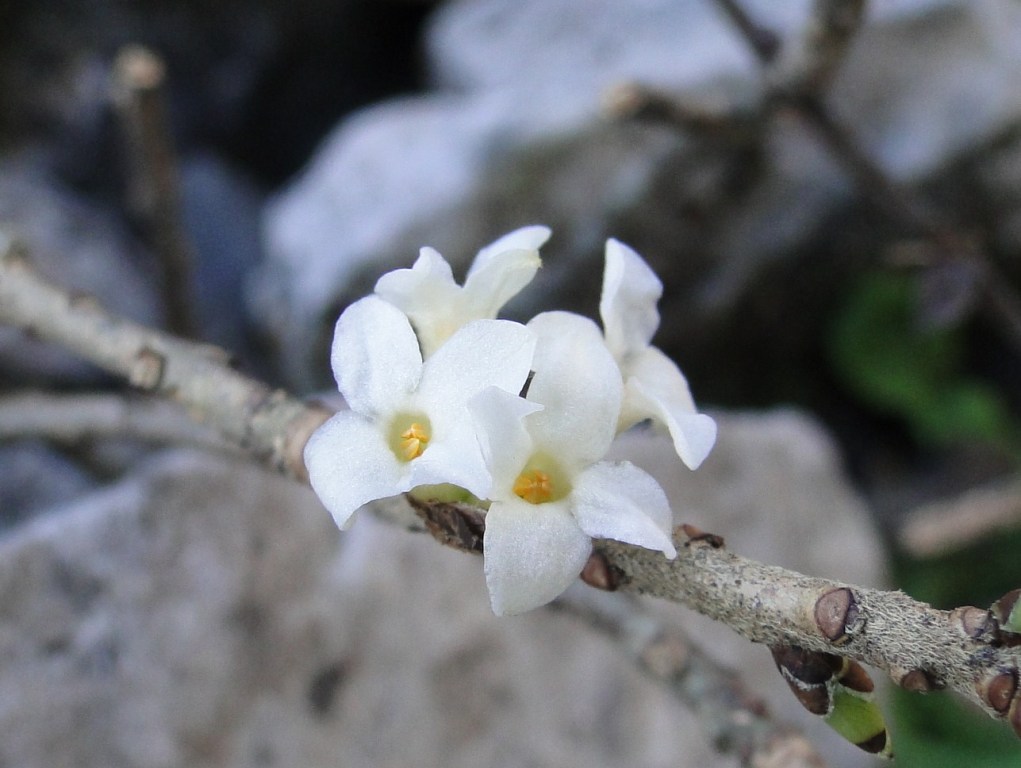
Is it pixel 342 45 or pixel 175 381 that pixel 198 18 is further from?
pixel 175 381

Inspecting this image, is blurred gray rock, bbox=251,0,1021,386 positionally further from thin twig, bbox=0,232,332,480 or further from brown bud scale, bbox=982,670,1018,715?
brown bud scale, bbox=982,670,1018,715

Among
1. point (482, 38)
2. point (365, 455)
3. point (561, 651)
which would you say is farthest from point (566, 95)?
point (365, 455)

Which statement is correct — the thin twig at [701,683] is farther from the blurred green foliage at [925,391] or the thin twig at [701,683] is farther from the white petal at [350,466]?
the blurred green foliage at [925,391]

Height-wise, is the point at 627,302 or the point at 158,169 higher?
the point at 158,169

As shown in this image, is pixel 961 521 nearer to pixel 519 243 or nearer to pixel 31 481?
pixel 519 243

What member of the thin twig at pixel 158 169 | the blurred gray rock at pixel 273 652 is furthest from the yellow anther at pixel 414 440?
the thin twig at pixel 158 169

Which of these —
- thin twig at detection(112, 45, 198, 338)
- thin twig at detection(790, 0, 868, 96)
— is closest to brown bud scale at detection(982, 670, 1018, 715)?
thin twig at detection(790, 0, 868, 96)

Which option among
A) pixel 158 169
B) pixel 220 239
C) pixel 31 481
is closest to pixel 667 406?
pixel 158 169
